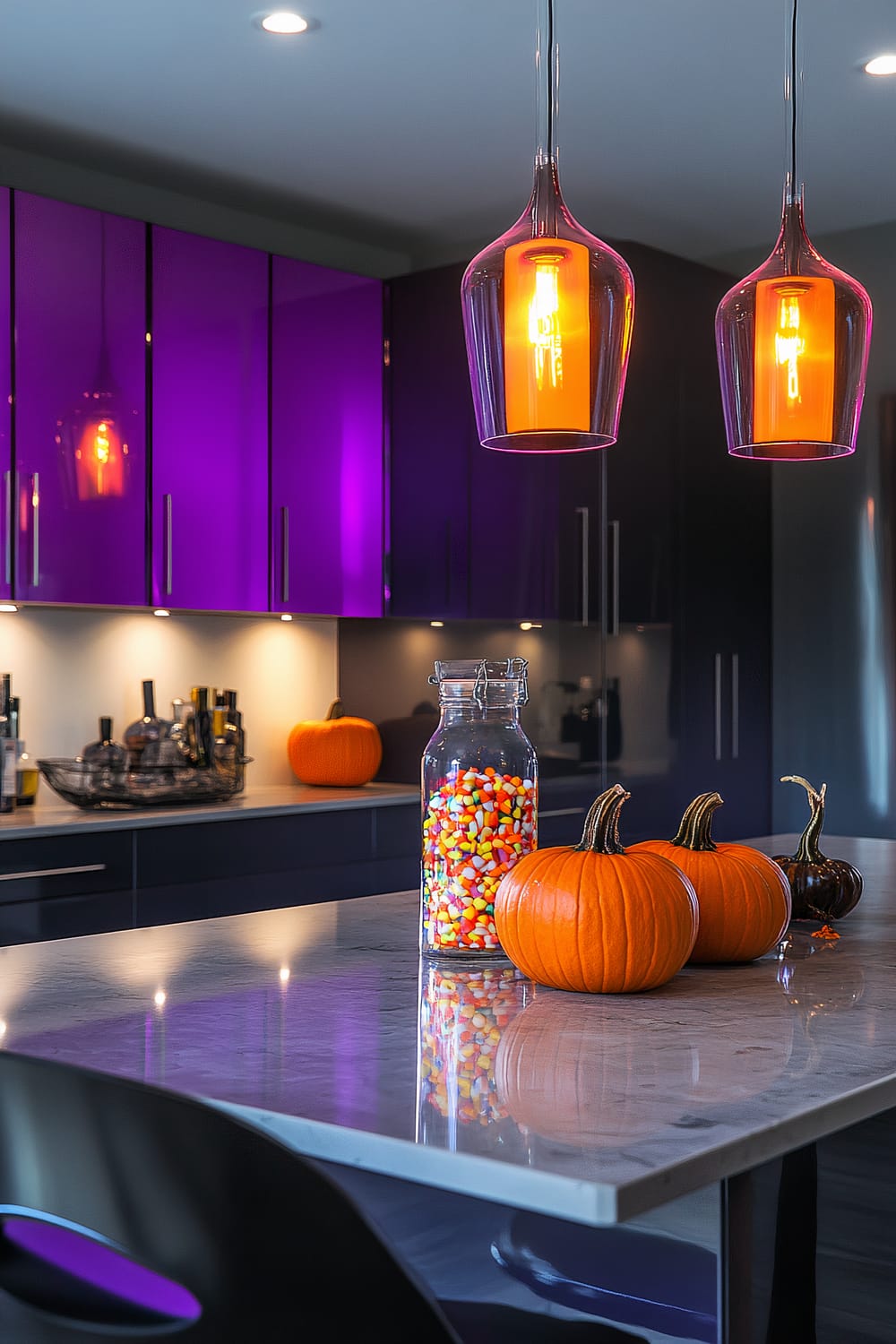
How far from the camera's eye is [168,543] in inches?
154

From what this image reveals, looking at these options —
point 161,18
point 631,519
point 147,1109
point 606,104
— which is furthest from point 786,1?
point 147,1109

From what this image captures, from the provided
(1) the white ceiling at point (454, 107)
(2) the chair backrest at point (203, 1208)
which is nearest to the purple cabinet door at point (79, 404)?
(1) the white ceiling at point (454, 107)

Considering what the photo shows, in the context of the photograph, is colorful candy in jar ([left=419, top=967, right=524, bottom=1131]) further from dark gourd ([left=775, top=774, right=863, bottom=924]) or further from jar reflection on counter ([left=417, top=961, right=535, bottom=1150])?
dark gourd ([left=775, top=774, right=863, bottom=924])

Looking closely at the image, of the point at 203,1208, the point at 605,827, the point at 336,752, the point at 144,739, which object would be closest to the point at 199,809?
the point at 144,739

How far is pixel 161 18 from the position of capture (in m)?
3.12

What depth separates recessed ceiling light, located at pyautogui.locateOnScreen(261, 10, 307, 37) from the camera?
309 centimetres

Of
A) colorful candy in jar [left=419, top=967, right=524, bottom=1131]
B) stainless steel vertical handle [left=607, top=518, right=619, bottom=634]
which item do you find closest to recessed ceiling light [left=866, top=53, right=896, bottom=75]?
stainless steel vertical handle [left=607, top=518, right=619, bottom=634]

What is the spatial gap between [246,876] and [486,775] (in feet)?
7.68

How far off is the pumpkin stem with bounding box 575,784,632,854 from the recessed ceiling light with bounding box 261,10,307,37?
2295 millimetres

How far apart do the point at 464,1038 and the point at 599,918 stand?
19cm

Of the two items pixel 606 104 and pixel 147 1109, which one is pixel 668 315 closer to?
pixel 606 104

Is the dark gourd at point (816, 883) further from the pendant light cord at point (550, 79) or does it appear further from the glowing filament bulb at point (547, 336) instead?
the pendant light cord at point (550, 79)

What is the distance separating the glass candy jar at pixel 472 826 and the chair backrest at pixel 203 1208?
653 millimetres

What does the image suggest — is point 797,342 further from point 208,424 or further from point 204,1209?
point 208,424
